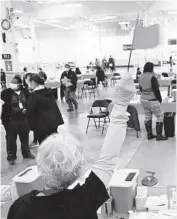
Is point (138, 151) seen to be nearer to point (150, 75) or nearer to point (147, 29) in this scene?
point (150, 75)

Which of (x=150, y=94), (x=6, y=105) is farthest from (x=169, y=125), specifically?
(x=6, y=105)

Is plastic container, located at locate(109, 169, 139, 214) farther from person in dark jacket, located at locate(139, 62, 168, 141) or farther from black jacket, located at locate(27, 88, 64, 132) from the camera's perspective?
person in dark jacket, located at locate(139, 62, 168, 141)

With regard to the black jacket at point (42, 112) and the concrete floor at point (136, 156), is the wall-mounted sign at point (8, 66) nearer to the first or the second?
the concrete floor at point (136, 156)

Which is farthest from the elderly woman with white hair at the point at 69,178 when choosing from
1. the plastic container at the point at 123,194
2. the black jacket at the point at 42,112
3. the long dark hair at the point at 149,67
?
the long dark hair at the point at 149,67

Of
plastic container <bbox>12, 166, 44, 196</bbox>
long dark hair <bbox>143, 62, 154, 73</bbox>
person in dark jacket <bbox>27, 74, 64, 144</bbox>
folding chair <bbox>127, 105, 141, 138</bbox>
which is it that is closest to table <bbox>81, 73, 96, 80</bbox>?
folding chair <bbox>127, 105, 141, 138</bbox>

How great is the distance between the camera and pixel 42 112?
5.08m

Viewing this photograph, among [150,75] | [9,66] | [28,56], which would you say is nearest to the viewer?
[150,75]

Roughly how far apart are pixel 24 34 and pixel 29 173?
16898 millimetres

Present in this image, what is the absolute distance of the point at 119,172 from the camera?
9.80 feet

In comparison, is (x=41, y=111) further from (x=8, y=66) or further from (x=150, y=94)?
(x=8, y=66)

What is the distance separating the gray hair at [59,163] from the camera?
45.2 inches

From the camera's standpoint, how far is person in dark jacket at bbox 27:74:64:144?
5.06 metres

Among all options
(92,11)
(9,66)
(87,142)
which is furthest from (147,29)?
(92,11)

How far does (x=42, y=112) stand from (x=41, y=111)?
26mm
